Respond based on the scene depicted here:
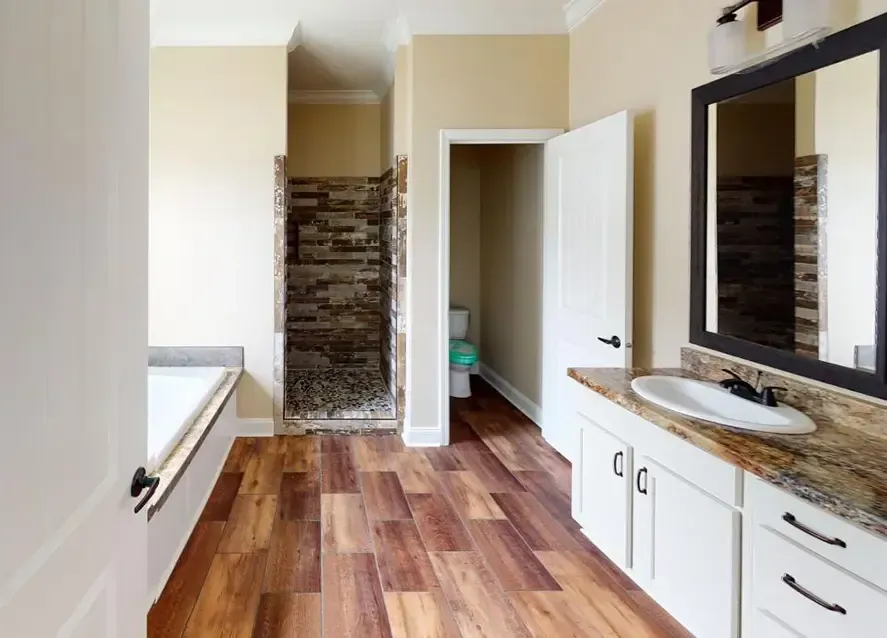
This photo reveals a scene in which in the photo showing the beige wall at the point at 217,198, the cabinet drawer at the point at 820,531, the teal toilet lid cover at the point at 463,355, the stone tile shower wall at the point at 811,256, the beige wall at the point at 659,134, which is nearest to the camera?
the cabinet drawer at the point at 820,531

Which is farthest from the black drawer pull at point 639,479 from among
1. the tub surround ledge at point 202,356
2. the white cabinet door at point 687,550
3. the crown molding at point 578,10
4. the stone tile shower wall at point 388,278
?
the tub surround ledge at point 202,356

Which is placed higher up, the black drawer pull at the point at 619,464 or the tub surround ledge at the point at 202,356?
the tub surround ledge at the point at 202,356

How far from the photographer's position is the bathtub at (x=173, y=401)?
9.37 ft

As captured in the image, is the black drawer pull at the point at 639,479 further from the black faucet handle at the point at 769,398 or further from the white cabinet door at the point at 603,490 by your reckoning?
the black faucet handle at the point at 769,398

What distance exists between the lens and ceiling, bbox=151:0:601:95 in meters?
3.95

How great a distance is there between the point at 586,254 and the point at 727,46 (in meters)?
1.36

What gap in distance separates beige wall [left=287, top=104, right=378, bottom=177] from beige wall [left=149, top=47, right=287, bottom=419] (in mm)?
1628

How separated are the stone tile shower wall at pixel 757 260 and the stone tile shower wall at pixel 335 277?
405 cm

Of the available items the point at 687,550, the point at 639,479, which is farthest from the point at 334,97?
the point at 687,550

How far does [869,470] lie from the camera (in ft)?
5.24

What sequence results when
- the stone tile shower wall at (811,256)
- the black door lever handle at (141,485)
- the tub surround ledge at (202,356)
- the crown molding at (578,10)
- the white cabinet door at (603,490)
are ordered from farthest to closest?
the tub surround ledge at (202,356) → the crown molding at (578,10) → the white cabinet door at (603,490) → the stone tile shower wall at (811,256) → the black door lever handle at (141,485)

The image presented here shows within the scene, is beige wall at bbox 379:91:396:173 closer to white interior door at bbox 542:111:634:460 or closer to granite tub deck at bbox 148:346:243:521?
white interior door at bbox 542:111:634:460

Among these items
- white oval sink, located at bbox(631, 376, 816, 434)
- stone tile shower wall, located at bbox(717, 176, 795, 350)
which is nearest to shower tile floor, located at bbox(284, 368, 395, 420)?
white oval sink, located at bbox(631, 376, 816, 434)

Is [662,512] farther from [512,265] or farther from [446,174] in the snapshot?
[512,265]
